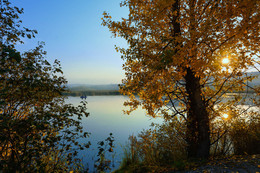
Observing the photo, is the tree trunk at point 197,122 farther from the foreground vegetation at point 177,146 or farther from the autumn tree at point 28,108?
the autumn tree at point 28,108

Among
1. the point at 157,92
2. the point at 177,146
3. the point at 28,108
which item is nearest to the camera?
the point at 28,108

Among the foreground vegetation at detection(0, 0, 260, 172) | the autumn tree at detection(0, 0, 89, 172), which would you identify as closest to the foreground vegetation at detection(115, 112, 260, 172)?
the foreground vegetation at detection(0, 0, 260, 172)

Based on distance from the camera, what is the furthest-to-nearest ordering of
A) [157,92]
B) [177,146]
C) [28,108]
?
[177,146] → [157,92] → [28,108]

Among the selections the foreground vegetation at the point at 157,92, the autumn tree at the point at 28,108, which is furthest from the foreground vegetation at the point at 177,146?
the autumn tree at the point at 28,108

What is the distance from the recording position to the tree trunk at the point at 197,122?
5.95m

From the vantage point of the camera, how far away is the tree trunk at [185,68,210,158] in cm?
595

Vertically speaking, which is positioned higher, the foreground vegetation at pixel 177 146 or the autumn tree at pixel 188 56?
the autumn tree at pixel 188 56

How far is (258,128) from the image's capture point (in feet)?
22.3

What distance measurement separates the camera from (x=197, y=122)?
6.01 metres

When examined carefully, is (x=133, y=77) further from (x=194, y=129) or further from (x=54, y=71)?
(x=194, y=129)

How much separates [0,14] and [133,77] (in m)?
4.14

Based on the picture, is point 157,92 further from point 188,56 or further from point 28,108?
point 28,108

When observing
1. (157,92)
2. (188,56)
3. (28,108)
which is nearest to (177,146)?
(157,92)

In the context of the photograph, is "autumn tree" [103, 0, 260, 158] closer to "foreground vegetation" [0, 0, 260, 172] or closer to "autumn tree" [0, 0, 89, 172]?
"foreground vegetation" [0, 0, 260, 172]
